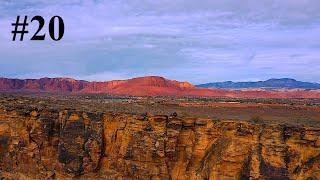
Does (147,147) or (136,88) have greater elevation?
(136,88)

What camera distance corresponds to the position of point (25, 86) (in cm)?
12212

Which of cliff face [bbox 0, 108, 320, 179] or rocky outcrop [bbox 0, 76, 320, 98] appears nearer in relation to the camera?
cliff face [bbox 0, 108, 320, 179]

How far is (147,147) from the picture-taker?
1158 inches

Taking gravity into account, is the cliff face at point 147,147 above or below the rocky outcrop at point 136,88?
below

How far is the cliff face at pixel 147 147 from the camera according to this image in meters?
25.7

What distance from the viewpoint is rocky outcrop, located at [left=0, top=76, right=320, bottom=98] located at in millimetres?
105069

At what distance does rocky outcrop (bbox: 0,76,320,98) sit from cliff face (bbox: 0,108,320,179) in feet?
214

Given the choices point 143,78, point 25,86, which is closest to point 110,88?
point 143,78

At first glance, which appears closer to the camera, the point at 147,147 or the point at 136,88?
the point at 147,147

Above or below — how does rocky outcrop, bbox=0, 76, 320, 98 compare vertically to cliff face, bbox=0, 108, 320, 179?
above

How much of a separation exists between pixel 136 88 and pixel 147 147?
256 feet

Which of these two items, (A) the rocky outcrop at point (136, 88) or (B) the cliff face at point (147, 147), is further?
(A) the rocky outcrop at point (136, 88)

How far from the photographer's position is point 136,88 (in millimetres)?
107188

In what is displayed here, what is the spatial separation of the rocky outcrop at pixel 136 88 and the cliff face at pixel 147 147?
214ft
